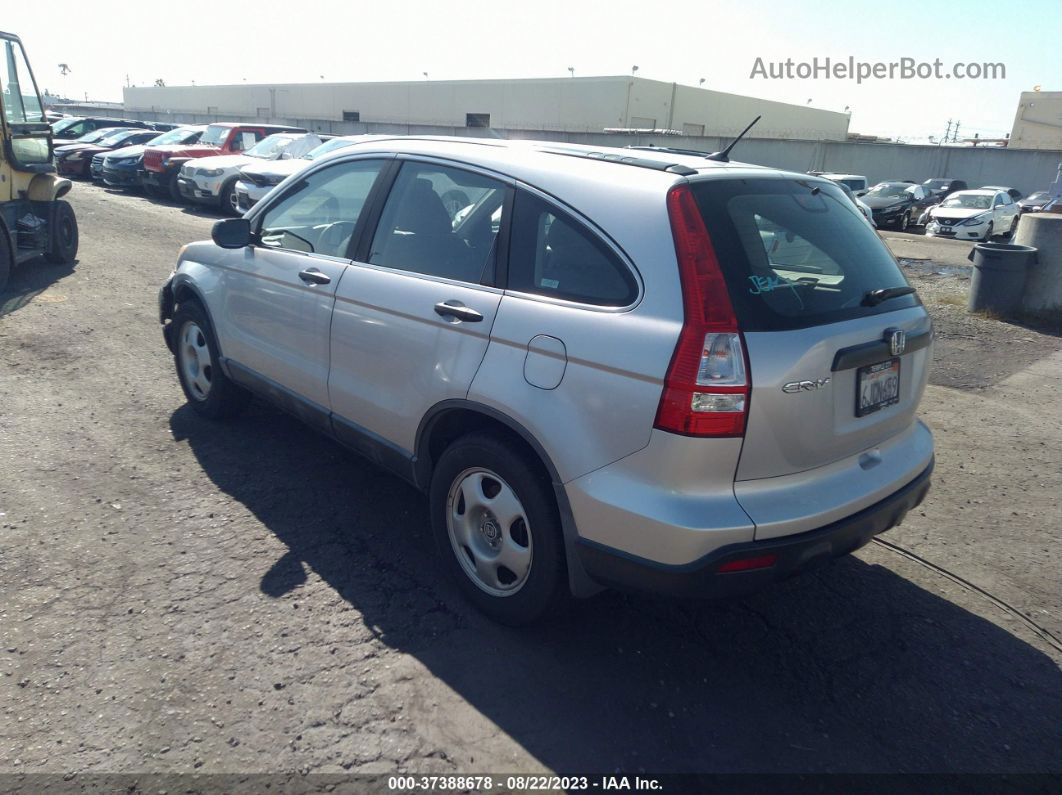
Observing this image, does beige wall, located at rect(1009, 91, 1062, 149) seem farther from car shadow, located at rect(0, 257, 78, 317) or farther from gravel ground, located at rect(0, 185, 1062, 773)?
gravel ground, located at rect(0, 185, 1062, 773)

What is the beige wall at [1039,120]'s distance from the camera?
4859 cm

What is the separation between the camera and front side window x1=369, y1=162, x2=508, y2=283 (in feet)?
10.9

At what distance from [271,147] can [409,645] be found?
17.1 meters

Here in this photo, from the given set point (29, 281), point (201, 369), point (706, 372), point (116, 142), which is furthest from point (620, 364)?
point (116, 142)

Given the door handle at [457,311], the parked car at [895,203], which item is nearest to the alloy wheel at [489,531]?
the door handle at [457,311]

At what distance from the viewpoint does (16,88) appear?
8969 millimetres

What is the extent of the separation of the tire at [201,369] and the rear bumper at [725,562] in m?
3.31

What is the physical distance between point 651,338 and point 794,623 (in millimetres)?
1610

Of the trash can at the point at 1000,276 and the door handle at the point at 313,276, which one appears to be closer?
the door handle at the point at 313,276

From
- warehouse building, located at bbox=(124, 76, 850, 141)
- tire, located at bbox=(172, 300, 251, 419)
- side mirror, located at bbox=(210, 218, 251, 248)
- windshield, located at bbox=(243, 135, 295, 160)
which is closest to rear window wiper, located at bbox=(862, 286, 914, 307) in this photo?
side mirror, located at bbox=(210, 218, 251, 248)

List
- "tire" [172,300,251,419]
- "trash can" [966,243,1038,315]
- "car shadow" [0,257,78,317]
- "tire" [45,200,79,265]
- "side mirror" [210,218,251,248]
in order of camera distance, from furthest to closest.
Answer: "tire" [45,200,79,265], "trash can" [966,243,1038,315], "car shadow" [0,257,78,317], "tire" [172,300,251,419], "side mirror" [210,218,251,248]

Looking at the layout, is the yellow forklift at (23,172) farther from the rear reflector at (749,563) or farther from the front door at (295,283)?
the rear reflector at (749,563)

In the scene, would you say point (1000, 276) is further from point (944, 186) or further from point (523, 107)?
point (523, 107)

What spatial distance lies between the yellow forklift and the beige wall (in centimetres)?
5420
